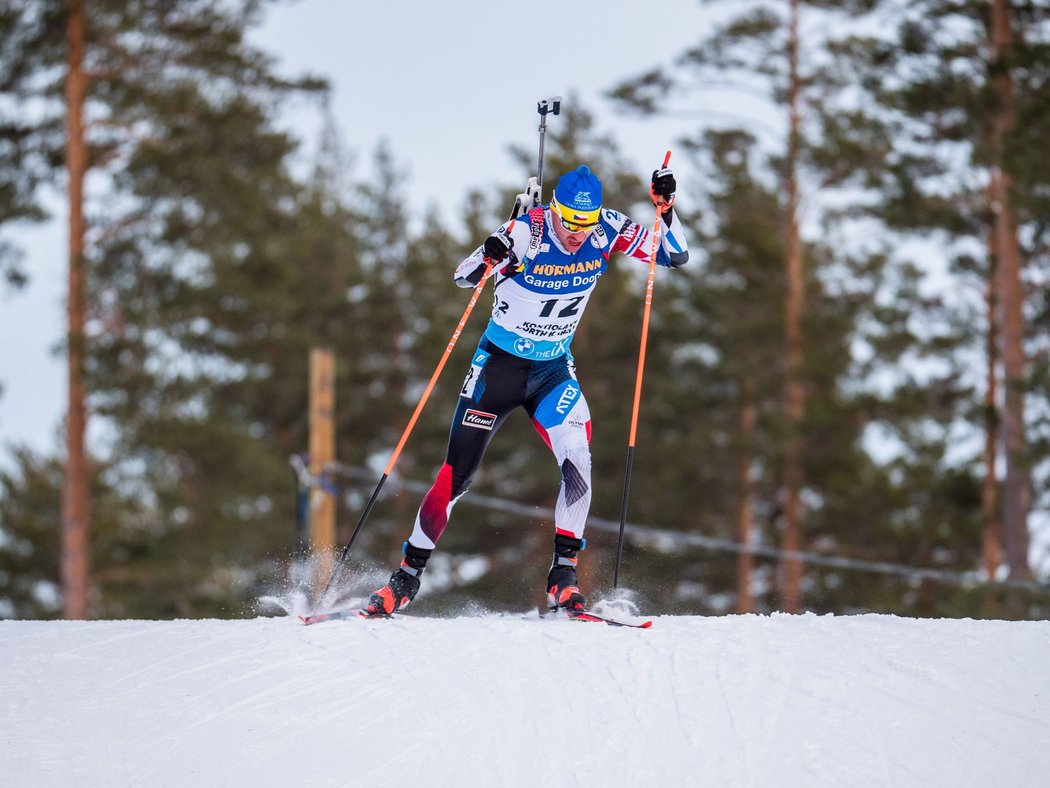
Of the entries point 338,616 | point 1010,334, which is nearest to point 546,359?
point 338,616

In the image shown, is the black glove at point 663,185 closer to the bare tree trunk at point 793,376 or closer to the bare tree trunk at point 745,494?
the bare tree trunk at point 793,376

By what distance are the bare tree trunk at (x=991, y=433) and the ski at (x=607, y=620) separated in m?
13.0

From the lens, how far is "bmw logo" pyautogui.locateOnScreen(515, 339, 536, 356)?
6629 millimetres

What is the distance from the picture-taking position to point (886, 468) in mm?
25156

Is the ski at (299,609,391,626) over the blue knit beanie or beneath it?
beneath

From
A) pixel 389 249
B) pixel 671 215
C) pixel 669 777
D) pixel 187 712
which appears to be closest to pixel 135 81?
pixel 671 215

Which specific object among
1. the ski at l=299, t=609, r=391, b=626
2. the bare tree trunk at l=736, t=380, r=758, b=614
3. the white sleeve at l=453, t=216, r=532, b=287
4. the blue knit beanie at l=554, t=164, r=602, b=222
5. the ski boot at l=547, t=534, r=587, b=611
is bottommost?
the bare tree trunk at l=736, t=380, r=758, b=614

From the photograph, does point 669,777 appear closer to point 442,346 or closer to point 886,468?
point 886,468

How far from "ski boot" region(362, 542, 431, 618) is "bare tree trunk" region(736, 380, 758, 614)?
52.0 feet

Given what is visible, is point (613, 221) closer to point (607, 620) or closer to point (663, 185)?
point (663, 185)

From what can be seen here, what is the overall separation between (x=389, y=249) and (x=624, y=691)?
29.1m

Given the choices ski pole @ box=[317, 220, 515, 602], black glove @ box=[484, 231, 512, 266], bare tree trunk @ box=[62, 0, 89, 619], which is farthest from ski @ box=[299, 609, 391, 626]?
bare tree trunk @ box=[62, 0, 89, 619]

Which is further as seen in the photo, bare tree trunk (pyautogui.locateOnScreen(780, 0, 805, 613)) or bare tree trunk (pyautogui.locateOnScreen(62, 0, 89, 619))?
bare tree trunk (pyautogui.locateOnScreen(780, 0, 805, 613))

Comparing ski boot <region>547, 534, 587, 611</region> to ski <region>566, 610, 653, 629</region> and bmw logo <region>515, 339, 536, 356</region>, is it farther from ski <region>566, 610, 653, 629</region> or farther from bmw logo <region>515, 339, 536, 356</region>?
bmw logo <region>515, 339, 536, 356</region>
